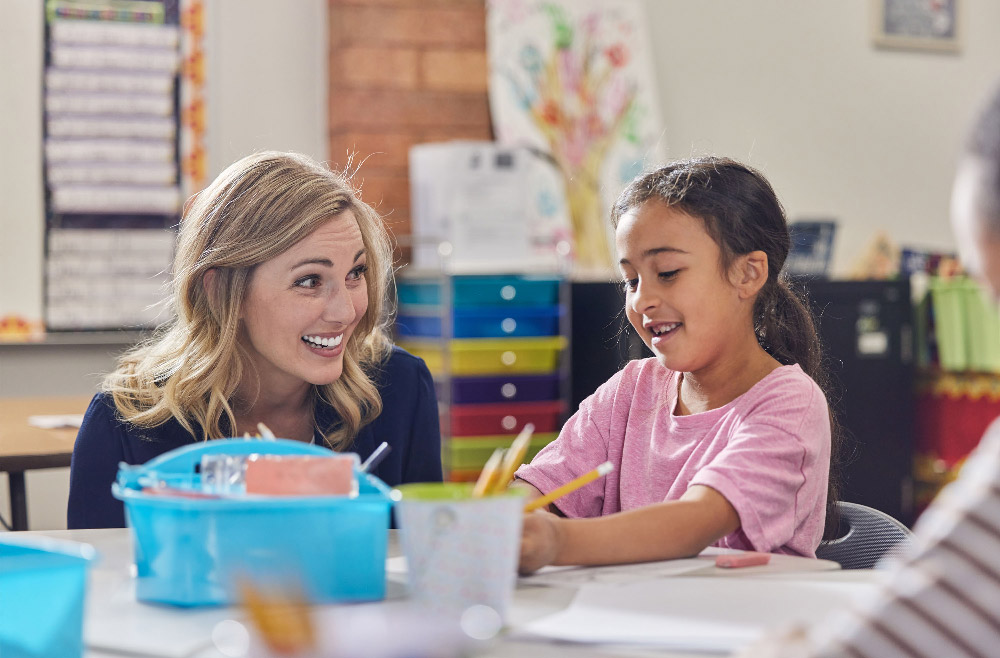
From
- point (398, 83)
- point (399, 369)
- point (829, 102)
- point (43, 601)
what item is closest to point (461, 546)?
point (43, 601)

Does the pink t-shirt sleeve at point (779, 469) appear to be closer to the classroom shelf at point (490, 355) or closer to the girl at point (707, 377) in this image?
the girl at point (707, 377)

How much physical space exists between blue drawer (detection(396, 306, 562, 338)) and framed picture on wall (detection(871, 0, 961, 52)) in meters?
2.08

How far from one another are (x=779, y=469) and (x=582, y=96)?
2.97 meters

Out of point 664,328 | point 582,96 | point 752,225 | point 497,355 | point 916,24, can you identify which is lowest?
point 497,355

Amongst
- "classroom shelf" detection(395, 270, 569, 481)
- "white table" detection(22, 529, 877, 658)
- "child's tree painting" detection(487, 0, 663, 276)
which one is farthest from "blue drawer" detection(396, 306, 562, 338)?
"white table" detection(22, 529, 877, 658)

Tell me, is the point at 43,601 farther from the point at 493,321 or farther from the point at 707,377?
the point at 493,321

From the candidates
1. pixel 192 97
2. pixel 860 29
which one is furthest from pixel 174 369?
pixel 860 29

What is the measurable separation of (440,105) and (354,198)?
2292 mm

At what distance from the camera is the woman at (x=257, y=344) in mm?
1398

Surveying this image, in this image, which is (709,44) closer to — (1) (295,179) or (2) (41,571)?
(1) (295,179)

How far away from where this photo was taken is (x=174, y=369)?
1453mm

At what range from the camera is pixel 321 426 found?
4.88 ft

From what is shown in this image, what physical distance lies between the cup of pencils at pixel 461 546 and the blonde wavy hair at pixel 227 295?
70cm

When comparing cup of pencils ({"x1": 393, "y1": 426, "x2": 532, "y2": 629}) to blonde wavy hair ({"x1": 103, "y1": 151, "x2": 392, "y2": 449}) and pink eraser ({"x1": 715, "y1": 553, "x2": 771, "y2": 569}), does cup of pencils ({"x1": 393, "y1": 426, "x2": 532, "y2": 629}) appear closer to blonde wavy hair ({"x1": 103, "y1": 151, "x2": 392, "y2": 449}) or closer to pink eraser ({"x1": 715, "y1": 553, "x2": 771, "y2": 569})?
pink eraser ({"x1": 715, "y1": 553, "x2": 771, "y2": 569})
